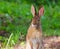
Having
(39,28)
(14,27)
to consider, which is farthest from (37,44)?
(14,27)

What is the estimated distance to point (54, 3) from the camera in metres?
18.2

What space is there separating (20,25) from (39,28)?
14.5 feet

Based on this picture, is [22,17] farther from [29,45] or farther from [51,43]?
[29,45]

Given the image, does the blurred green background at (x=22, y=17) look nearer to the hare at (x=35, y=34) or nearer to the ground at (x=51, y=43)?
the ground at (x=51, y=43)

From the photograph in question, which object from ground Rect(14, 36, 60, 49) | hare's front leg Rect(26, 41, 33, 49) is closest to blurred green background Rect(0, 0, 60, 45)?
ground Rect(14, 36, 60, 49)

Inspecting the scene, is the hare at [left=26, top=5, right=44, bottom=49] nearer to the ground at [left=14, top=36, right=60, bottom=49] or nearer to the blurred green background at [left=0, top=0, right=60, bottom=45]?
the ground at [left=14, top=36, right=60, bottom=49]

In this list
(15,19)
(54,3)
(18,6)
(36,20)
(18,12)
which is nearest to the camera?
(36,20)

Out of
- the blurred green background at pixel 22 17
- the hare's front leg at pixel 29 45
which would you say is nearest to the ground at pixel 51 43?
the blurred green background at pixel 22 17

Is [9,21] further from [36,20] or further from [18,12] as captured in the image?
[36,20]

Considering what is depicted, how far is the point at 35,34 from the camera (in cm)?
952

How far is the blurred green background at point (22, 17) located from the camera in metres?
12.9

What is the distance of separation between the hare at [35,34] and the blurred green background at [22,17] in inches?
75.0

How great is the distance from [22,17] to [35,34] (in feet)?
18.0

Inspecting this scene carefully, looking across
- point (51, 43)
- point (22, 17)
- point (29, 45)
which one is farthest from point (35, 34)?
point (22, 17)
